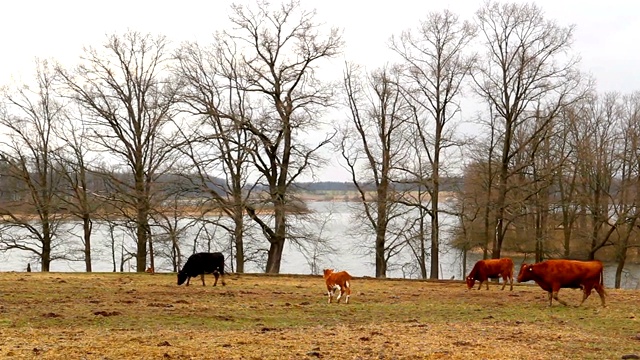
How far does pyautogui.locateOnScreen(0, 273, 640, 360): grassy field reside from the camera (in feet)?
30.8

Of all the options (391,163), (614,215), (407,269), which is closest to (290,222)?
(391,163)

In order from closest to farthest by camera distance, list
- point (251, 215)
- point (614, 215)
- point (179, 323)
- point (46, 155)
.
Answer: point (179, 323) → point (251, 215) → point (46, 155) → point (614, 215)

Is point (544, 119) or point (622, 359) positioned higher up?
point (544, 119)

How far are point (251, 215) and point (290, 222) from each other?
2.08 m

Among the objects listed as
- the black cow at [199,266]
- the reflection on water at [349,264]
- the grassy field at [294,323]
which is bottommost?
the reflection on water at [349,264]

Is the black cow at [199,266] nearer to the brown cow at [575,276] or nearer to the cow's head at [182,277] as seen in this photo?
the cow's head at [182,277]

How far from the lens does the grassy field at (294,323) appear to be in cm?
938

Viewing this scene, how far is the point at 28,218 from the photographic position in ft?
123

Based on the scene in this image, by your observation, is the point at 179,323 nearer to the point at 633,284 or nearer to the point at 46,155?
the point at 46,155

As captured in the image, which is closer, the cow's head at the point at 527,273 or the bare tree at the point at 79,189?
the cow's head at the point at 527,273

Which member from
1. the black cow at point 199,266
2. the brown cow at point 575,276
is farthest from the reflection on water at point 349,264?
the brown cow at point 575,276

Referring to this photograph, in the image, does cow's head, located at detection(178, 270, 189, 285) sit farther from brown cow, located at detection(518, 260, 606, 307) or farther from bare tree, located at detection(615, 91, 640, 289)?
bare tree, located at detection(615, 91, 640, 289)

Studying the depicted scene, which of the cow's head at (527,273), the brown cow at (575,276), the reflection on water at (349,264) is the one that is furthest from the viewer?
the reflection on water at (349,264)

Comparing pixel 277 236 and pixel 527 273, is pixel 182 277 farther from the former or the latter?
pixel 277 236
